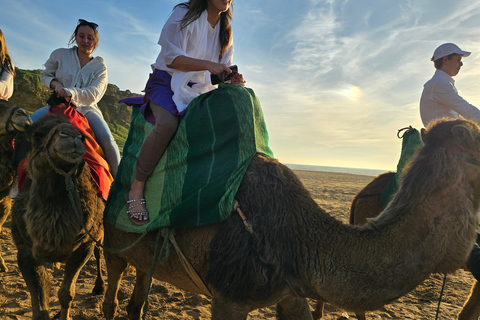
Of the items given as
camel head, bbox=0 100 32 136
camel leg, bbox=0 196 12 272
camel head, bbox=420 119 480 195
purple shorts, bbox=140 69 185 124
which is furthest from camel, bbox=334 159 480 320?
camel leg, bbox=0 196 12 272

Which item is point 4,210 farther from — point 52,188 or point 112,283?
point 52,188

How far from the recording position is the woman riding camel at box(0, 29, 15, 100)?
4020mm

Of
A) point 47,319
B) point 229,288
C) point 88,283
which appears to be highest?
point 229,288

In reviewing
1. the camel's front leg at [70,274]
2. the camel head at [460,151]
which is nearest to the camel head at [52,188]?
the camel's front leg at [70,274]

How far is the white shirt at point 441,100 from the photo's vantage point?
384 cm

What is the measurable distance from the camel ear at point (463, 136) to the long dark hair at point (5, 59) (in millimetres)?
4920

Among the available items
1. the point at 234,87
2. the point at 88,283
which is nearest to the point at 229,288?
the point at 234,87

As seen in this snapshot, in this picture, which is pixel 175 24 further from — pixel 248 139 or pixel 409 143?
pixel 409 143

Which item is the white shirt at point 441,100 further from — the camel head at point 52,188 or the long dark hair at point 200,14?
the camel head at point 52,188

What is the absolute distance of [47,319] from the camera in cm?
282

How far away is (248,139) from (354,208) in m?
2.81

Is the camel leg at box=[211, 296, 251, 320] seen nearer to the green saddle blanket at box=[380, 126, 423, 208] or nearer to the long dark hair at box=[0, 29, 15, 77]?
the green saddle blanket at box=[380, 126, 423, 208]

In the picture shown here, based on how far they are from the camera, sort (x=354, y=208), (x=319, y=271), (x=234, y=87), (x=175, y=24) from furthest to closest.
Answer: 1. (x=354, y=208)
2. (x=175, y=24)
3. (x=234, y=87)
4. (x=319, y=271)

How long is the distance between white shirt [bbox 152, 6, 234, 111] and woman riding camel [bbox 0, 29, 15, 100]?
2.40 metres
